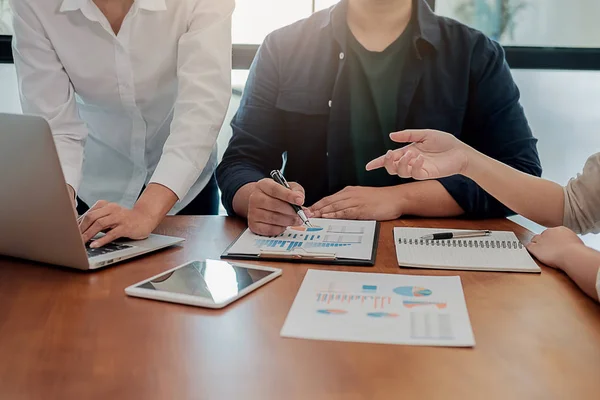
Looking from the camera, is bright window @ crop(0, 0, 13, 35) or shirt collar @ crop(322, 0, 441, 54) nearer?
shirt collar @ crop(322, 0, 441, 54)

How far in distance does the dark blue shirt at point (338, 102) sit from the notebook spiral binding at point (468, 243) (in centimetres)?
39

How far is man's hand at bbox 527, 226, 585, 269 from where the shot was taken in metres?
1.01

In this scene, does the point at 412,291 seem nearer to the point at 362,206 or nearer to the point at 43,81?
the point at 362,206

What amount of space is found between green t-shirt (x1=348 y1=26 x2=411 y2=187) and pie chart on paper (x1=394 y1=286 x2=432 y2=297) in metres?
0.79

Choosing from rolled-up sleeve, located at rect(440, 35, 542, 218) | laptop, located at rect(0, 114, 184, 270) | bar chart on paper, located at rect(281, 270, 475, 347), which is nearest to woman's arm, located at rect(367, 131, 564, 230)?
rolled-up sleeve, located at rect(440, 35, 542, 218)

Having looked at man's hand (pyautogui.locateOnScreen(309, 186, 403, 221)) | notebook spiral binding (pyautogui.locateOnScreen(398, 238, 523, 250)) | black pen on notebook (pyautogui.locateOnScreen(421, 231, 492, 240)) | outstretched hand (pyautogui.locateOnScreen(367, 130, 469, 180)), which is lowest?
man's hand (pyautogui.locateOnScreen(309, 186, 403, 221))

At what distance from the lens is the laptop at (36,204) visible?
0.88 m

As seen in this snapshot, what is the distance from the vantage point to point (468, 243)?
114 cm

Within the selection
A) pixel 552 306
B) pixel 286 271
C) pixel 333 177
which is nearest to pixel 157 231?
pixel 286 271

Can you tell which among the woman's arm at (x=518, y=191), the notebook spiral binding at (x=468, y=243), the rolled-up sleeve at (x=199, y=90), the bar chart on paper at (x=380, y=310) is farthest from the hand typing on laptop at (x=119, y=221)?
the woman's arm at (x=518, y=191)

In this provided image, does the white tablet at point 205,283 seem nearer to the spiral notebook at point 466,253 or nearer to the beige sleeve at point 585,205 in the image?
the spiral notebook at point 466,253

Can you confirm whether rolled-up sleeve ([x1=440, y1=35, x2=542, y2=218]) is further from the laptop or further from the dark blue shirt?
the laptop

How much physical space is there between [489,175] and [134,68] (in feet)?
2.76

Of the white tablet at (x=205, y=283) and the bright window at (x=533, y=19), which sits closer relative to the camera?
the white tablet at (x=205, y=283)
